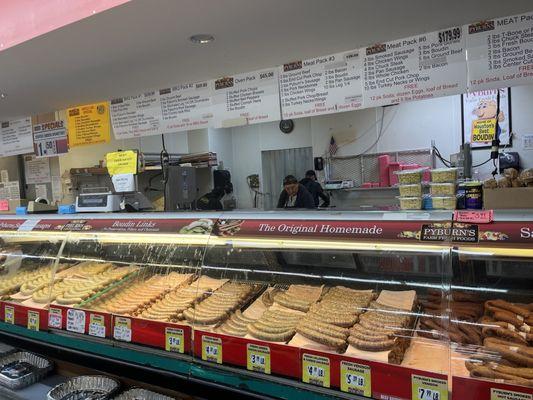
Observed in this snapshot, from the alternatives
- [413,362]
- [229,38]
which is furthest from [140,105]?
[413,362]

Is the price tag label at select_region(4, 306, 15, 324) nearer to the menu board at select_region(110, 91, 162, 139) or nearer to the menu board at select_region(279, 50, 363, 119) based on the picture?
the menu board at select_region(110, 91, 162, 139)

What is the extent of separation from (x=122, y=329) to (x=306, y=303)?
101cm

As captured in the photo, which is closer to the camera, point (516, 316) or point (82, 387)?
point (516, 316)

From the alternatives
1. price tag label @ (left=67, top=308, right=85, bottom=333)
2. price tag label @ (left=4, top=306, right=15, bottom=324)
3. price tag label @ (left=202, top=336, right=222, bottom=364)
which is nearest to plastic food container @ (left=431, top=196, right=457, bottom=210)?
price tag label @ (left=202, top=336, right=222, bottom=364)

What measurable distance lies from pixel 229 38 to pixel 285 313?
1670mm

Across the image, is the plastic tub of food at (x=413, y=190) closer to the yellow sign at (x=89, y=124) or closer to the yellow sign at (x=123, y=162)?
the yellow sign at (x=123, y=162)

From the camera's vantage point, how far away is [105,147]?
30.8 feet

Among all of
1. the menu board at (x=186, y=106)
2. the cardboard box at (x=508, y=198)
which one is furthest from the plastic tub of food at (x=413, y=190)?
the menu board at (x=186, y=106)

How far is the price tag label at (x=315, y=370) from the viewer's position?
176cm

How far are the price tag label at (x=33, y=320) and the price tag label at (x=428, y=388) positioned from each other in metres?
2.24

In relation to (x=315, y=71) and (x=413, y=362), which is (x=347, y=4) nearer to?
(x=315, y=71)

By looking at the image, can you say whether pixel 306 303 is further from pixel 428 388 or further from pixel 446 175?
pixel 446 175

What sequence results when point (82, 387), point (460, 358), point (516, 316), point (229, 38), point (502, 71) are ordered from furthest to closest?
1. point (229, 38)
2. point (502, 71)
3. point (82, 387)
4. point (516, 316)
5. point (460, 358)

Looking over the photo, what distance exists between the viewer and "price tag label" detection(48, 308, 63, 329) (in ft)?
8.54
